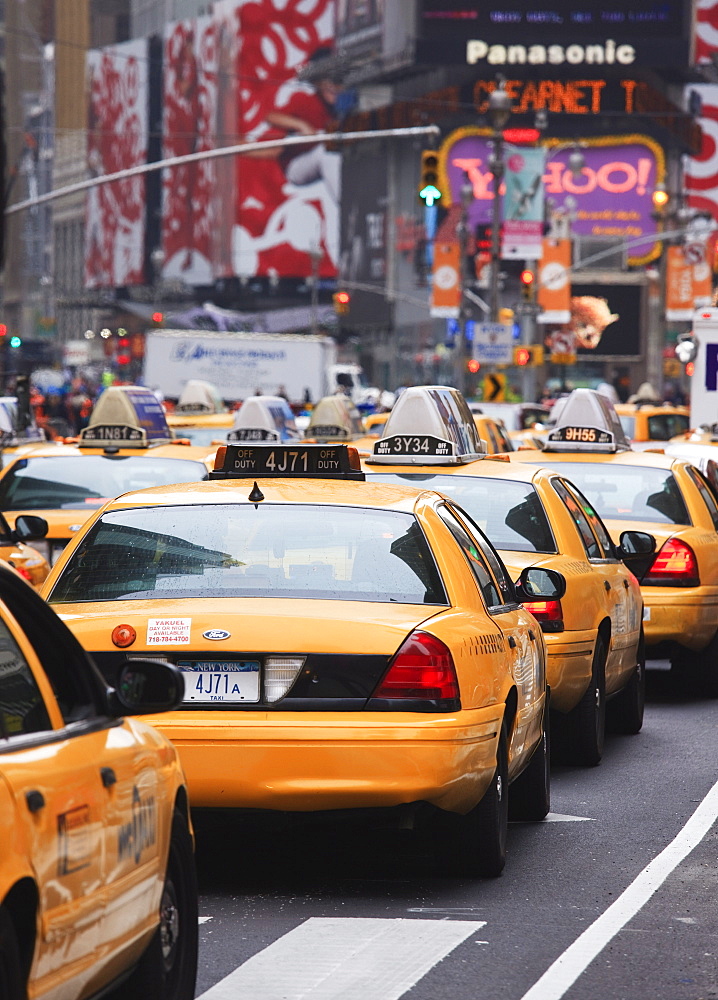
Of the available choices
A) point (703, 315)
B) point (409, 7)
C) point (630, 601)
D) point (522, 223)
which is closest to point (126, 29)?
point (409, 7)

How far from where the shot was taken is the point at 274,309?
12506 cm

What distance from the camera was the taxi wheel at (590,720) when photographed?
10.1 metres

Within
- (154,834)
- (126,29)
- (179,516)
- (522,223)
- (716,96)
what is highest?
(126,29)

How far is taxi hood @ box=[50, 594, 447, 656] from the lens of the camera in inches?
265

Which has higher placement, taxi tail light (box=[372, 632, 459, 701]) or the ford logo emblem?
the ford logo emblem

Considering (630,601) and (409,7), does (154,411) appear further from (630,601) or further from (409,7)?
(409,7)

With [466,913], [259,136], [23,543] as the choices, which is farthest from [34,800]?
[259,136]

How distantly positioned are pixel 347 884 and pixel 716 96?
343ft

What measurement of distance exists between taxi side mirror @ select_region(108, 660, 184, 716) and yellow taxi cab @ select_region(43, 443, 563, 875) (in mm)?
1783

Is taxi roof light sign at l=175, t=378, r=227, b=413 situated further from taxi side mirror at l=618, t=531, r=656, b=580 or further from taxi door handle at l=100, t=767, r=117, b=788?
taxi door handle at l=100, t=767, r=117, b=788

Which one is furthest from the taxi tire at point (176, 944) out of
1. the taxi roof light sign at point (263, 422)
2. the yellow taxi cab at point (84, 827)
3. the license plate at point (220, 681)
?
→ the taxi roof light sign at point (263, 422)

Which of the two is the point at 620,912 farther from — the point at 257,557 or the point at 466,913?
the point at 257,557

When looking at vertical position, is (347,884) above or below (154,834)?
below

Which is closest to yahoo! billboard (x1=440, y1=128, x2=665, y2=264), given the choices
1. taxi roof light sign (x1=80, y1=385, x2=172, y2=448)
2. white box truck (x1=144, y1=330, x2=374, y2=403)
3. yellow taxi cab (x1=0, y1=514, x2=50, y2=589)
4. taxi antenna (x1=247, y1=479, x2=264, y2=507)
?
white box truck (x1=144, y1=330, x2=374, y2=403)
